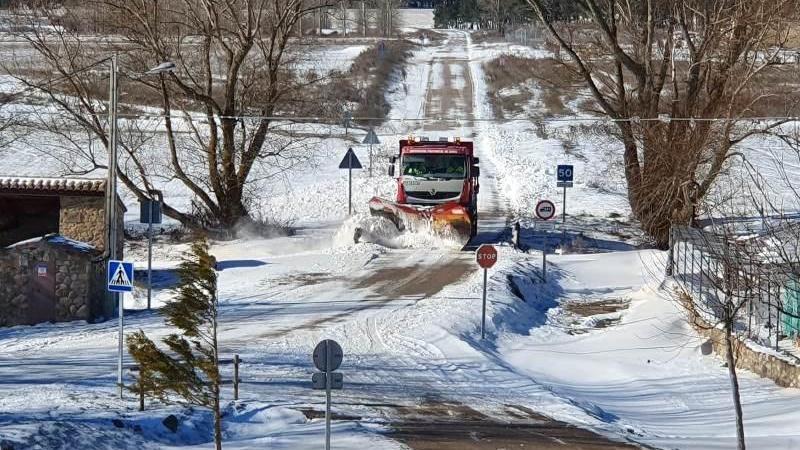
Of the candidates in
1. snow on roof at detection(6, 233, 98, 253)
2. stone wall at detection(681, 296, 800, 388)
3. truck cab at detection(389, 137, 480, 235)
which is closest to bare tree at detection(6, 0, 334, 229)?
truck cab at detection(389, 137, 480, 235)

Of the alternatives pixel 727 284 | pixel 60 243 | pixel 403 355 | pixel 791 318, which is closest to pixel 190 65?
pixel 60 243

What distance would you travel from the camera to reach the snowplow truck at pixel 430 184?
1299 inches

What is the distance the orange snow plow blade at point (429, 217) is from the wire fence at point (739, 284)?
6.43 metres

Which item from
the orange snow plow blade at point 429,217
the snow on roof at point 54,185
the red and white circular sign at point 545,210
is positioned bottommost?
the orange snow plow blade at point 429,217

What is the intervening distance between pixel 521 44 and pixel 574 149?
55.2 metres

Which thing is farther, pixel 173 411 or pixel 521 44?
pixel 521 44

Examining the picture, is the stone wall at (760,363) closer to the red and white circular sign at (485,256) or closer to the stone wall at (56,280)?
the red and white circular sign at (485,256)

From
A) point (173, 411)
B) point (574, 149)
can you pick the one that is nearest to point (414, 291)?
point (173, 411)

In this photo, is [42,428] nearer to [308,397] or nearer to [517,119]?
[308,397]

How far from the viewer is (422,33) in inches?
5251

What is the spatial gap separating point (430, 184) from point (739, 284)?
18298 millimetres

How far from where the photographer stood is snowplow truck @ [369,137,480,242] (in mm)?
33000

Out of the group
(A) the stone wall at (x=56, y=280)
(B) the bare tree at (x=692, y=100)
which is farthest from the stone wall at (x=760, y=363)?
(A) the stone wall at (x=56, y=280)

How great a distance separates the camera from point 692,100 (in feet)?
117
